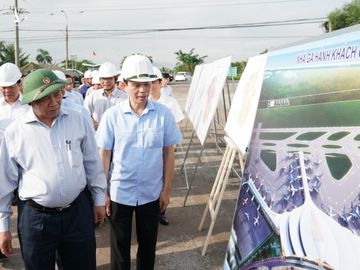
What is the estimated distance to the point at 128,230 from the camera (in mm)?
2955

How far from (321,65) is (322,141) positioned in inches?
13.0

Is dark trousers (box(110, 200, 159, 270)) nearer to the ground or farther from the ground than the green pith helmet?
nearer to the ground

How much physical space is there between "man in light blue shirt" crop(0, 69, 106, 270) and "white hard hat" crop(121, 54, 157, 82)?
0.49 meters

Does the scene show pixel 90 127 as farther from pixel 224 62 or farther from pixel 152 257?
pixel 224 62

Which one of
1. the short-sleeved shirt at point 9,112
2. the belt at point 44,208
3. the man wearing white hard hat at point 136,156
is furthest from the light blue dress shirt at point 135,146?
the short-sleeved shirt at point 9,112

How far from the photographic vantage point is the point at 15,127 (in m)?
2.25

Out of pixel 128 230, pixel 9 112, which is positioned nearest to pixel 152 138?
pixel 128 230

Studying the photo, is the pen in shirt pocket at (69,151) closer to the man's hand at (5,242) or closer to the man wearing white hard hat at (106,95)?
the man's hand at (5,242)

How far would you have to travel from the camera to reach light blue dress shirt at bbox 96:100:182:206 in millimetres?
2799

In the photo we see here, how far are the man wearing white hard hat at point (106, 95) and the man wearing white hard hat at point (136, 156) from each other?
2559 mm

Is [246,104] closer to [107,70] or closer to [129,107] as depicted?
[129,107]

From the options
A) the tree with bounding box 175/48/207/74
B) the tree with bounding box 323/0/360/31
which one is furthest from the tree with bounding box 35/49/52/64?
the tree with bounding box 323/0/360/31

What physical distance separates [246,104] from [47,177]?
5.47ft

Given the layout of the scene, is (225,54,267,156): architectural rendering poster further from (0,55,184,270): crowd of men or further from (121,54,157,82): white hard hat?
(121,54,157,82): white hard hat
